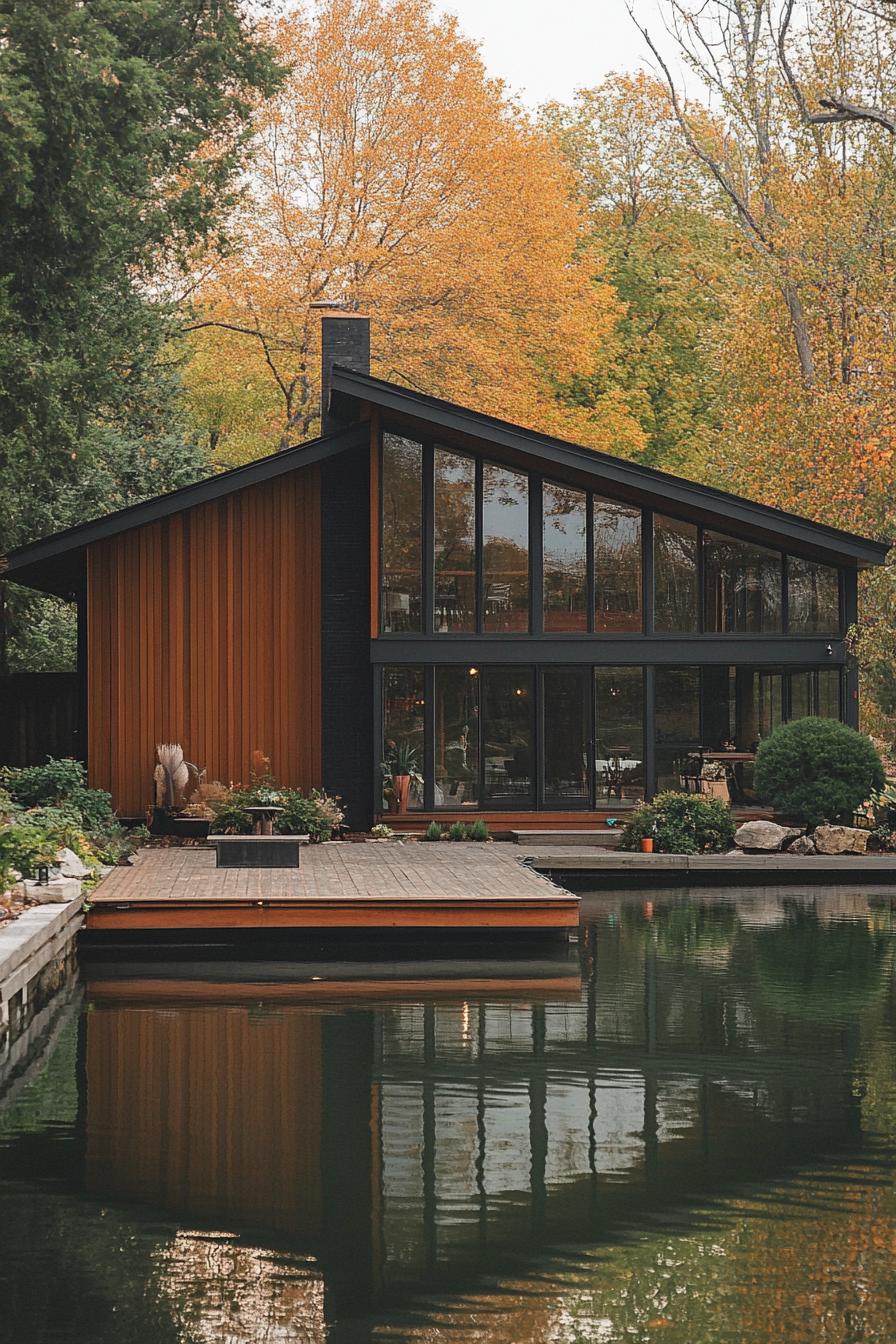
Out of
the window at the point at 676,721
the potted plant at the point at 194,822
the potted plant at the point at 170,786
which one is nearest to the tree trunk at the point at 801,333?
the window at the point at 676,721

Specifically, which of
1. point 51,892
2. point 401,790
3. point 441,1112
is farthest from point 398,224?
point 441,1112

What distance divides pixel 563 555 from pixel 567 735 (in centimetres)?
230

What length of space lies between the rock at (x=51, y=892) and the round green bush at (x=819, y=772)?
30.5 feet

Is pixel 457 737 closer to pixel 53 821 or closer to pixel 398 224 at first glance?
pixel 53 821

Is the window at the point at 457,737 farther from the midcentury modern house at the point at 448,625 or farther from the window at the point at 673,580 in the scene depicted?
the window at the point at 673,580

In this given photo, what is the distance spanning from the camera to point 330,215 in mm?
31734

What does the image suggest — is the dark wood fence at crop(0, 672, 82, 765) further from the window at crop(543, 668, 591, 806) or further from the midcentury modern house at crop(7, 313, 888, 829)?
the window at crop(543, 668, 591, 806)

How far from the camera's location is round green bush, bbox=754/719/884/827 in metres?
19.2

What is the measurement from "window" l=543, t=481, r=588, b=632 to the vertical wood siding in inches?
117

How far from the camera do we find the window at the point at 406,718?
20.3 meters

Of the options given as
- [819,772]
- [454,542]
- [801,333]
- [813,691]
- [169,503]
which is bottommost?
[819,772]

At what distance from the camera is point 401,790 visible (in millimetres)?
20281

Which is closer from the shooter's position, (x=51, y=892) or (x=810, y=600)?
(x=51, y=892)

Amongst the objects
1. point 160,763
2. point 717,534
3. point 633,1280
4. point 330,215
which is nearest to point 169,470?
point 330,215
